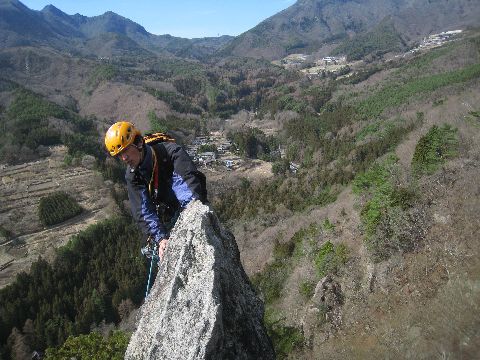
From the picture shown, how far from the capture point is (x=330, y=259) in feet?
90.5

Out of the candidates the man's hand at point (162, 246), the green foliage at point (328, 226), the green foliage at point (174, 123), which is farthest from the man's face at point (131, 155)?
the green foliage at point (174, 123)

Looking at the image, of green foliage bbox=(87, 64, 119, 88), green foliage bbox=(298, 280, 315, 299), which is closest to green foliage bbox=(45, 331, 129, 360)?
green foliage bbox=(298, 280, 315, 299)

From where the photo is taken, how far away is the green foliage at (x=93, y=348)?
1584 cm

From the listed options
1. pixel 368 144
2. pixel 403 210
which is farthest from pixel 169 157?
pixel 368 144

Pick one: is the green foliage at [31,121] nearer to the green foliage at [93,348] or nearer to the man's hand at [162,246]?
the green foliage at [93,348]

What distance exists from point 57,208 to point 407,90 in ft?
260

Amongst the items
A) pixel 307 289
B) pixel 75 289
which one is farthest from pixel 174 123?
pixel 307 289

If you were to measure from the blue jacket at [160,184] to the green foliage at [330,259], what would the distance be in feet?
70.9

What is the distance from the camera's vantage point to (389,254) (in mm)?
21859

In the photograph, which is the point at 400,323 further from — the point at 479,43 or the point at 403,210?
the point at 479,43

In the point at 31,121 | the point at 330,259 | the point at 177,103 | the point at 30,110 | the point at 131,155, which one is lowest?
the point at 330,259

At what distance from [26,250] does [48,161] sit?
132ft

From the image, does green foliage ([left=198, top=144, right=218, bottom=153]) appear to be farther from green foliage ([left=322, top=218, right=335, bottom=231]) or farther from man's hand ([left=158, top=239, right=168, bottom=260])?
man's hand ([left=158, top=239, right=168, bottom=260])

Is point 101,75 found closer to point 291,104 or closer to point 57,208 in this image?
point 291,104
